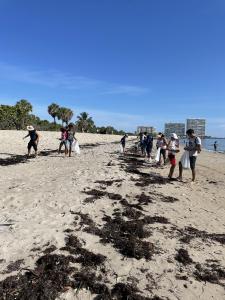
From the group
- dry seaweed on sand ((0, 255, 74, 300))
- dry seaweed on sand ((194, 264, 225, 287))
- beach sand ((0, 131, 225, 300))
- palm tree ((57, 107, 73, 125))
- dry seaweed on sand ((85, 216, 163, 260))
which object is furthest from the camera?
palm tree ((57, 107, 73, 125))

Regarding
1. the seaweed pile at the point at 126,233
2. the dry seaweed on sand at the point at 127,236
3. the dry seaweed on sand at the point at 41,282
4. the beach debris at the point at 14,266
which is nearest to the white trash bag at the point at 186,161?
the seaweed pile at the point at 126,233

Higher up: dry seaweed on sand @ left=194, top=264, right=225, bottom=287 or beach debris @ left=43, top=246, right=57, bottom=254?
beach debris @ left=43, top=246, right=57, bottom=254

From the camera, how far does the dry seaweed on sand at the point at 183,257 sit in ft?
21.4

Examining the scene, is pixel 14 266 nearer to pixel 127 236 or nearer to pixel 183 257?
pixel 127 236

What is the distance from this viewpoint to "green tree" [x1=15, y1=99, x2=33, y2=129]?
88125mm

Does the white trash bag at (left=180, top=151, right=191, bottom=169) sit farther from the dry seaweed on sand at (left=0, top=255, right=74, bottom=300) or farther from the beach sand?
the dry seaweed on sand at (left=0, top=255, right=74, bottom=300)

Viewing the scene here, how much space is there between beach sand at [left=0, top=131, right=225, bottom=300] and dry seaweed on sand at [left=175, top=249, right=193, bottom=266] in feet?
0.06

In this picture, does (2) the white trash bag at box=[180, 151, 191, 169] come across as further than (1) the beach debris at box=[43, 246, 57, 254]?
Yes

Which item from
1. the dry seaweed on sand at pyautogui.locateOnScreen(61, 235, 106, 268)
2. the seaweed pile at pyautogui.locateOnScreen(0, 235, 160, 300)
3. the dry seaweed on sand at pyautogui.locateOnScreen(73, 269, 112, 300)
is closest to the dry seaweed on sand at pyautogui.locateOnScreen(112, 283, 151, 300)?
the seaweed pile at pyautogui.locateOnScreen(0, 235, 160, 300)

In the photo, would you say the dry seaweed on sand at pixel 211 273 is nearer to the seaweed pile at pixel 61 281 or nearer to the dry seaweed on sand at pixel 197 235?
the dry seaweed on sand at pixel 197 235

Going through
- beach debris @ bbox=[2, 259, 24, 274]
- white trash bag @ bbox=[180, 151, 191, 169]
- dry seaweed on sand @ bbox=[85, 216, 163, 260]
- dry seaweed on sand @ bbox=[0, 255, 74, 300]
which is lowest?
dry seaweed on sand @ bbox=[0, 255, 74, 300]

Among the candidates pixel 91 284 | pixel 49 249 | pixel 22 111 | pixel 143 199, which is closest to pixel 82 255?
pixel 49 249

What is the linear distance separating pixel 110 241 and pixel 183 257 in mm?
1520

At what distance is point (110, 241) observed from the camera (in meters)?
7.26
